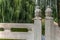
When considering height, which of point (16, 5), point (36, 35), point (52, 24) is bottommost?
point (36, 35)

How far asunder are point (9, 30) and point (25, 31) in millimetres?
300

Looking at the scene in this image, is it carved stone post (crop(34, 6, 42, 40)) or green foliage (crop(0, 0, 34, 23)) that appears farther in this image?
green foliage (crop(0, 0, 34, 23))

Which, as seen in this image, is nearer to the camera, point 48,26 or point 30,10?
point 48,26

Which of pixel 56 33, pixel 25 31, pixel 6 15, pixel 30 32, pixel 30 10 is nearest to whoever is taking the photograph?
pixel 56 33

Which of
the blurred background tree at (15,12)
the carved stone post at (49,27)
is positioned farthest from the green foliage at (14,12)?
the carved stone post at (49,27)

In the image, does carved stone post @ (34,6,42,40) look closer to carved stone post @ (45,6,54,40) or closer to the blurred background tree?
carved stone post @ (45,6,54,40)

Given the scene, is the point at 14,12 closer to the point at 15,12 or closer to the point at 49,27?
the point at 15,12

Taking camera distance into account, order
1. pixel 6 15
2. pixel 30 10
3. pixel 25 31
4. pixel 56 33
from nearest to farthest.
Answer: pixel 56 33 → pixel 25 31 → pixel 6 15 → pixel 30 10

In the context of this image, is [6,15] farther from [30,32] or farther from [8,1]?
[30,32]

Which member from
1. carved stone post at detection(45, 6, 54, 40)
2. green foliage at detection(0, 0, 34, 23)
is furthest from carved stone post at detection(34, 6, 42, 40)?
green foliage at detection(0, 0, 34, 23)

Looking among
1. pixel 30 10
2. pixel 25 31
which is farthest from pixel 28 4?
pixel 25 31

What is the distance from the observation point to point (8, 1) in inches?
147

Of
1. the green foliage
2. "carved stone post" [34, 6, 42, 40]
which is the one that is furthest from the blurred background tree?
"carved stone post" [34, 6, 42, 40]

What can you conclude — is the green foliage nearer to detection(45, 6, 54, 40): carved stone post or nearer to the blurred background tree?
Answer: the blurred background tree
